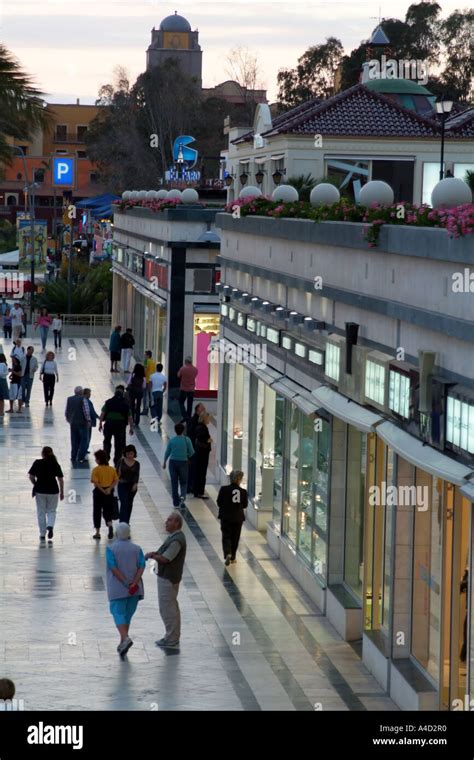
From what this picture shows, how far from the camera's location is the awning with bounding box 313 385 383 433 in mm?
15570

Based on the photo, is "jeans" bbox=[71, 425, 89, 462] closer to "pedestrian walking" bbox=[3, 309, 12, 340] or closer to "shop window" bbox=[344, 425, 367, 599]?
"shop window" bbox=[344, 425, 367, 599]

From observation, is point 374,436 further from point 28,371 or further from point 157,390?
point 28,371

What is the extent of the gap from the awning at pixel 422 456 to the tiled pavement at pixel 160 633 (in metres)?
2.42

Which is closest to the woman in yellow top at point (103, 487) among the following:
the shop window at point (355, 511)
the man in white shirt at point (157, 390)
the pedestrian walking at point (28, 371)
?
the shop window at point (355, 511)

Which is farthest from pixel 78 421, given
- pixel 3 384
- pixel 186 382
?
pixel 3 384

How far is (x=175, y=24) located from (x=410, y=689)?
186540 mm

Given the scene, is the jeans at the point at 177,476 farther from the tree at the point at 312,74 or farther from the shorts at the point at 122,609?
the tree at the point at 312,74

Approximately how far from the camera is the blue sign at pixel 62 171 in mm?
100062

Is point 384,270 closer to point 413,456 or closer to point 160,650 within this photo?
point 413,456

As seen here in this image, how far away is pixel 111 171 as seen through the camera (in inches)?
4296

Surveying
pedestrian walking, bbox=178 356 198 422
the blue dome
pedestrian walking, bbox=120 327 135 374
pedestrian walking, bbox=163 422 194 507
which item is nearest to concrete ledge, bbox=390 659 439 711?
pedestrian walking, bbox=163 422 194 507

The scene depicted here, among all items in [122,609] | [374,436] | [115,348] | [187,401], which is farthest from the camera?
[115,348]

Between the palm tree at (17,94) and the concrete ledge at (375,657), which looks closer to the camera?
the concrete ledge at (375,657)

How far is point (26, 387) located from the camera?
125 feet
